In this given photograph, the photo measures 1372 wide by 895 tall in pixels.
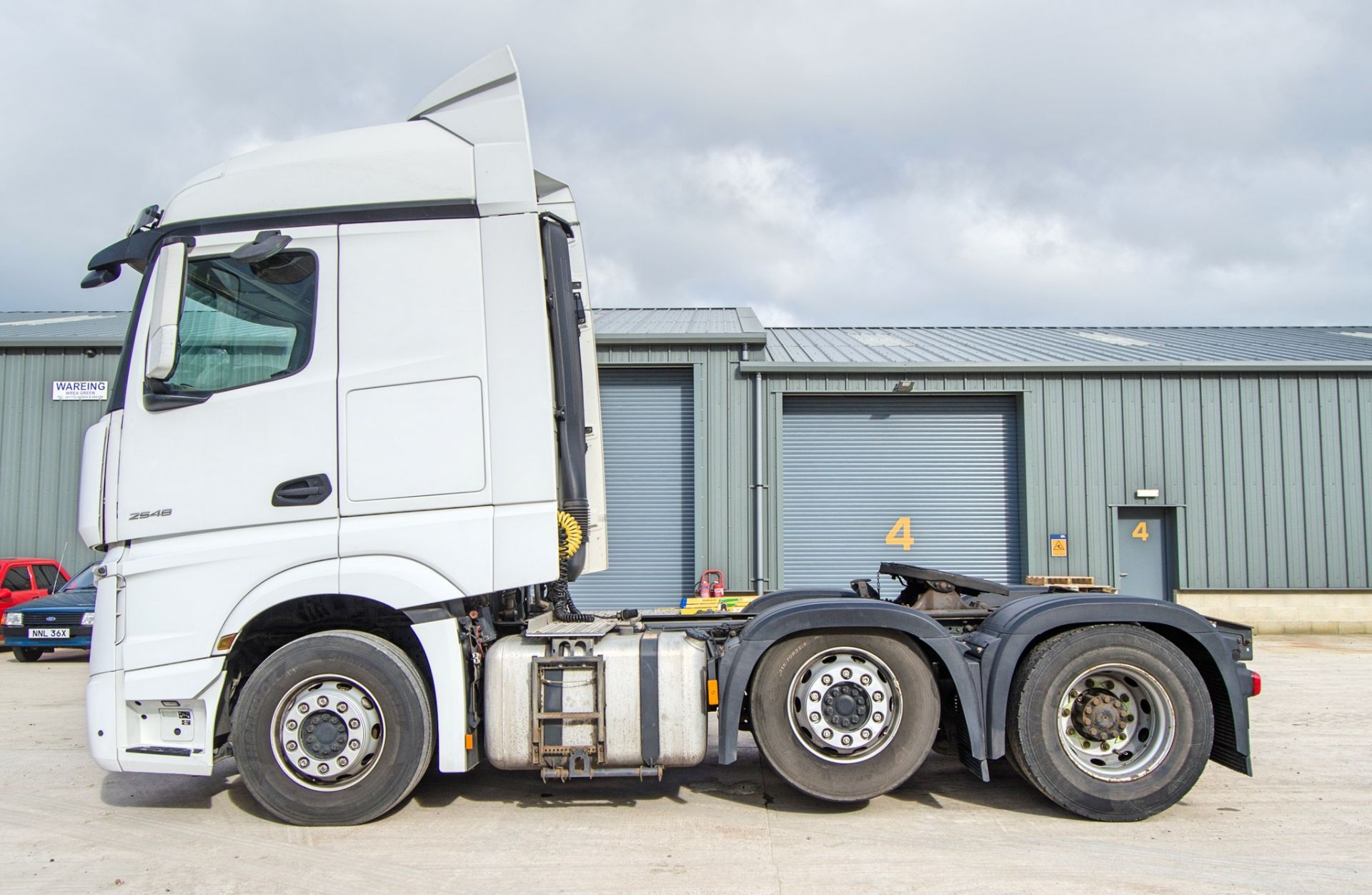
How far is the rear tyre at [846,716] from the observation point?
17.3 feet

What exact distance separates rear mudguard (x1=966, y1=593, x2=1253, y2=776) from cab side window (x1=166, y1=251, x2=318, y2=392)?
4361 mm

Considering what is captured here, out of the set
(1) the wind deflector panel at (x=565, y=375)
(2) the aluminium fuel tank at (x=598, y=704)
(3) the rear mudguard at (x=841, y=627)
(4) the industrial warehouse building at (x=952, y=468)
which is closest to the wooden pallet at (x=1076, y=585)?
(3) the rear mudguard at (x=841, y=627)

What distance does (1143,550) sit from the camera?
16562 mm

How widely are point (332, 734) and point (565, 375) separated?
8.09 ft

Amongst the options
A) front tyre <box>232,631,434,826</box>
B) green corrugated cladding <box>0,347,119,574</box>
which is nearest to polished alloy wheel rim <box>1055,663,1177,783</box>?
front tyre <box>232,631,434,826</box>

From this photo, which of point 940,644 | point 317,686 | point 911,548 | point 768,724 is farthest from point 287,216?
point 911,548

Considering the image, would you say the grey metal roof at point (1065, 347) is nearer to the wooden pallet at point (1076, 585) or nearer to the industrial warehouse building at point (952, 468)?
the industrial warehouse building at point (952, 468)

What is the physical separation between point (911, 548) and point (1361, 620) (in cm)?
798

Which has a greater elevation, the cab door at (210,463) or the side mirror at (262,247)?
the side mirror at (262,247)

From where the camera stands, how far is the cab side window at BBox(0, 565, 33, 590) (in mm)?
14735

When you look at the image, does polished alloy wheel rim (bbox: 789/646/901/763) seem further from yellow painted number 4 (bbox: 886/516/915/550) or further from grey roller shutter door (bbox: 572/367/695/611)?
yellow painted number 4 (bbox: 886/516/915/550)

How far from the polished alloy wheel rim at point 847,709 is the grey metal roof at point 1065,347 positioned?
11.0 meters

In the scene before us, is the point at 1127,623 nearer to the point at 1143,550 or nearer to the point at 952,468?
the point at 952,468

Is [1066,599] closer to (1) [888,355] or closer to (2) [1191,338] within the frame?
(1) [888,355]
